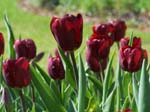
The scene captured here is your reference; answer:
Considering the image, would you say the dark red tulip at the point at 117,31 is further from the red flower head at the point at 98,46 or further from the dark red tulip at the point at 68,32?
the dark red tulip at the point at 68,32

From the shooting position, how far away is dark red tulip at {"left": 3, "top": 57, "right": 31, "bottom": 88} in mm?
2252

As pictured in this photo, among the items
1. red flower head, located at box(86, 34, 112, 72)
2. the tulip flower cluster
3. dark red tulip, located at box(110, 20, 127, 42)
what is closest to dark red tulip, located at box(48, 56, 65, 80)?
the tulip flower cluster

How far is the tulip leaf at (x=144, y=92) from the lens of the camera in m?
1.96

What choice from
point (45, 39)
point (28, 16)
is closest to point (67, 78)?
point (45, 39)

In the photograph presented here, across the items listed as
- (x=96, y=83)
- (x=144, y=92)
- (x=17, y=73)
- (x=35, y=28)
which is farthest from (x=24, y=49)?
(x=35, y=28)

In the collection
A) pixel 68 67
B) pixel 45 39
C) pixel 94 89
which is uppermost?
pixel 68 67

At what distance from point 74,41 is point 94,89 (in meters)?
0.56

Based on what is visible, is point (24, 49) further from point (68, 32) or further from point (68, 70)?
point (68, 32)

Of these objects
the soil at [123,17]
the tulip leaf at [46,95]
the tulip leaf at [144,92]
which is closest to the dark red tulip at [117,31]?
the tulip leaf at [46,95]

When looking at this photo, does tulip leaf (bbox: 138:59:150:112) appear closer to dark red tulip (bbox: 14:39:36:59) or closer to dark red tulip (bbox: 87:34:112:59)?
dark red tulip (bbox: 87:34:112:59)

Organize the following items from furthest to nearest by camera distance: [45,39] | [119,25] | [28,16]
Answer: [28,16] < [45,39] < [119,25]

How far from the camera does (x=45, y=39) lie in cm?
1148

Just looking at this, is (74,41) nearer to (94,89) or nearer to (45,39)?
(94,89)

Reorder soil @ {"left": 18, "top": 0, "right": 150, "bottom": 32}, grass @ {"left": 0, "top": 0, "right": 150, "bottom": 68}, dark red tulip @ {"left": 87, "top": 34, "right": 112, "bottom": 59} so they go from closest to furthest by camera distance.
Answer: dark red tulip @ {"left": 87, "top": 34, "right": 112, "bottom": 59} → grass @ {"left": 0, "top": 0, "right": 150, "bottom": 68} → soil @ {"left": 18, "top": 0, "right": 150, "bottom": 32}
